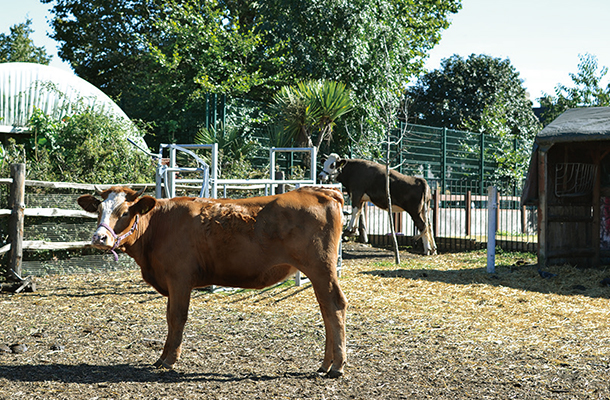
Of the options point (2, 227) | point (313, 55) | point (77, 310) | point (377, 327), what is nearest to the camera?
point (377, 327)

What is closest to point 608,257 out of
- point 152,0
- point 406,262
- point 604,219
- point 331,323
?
point 604,219

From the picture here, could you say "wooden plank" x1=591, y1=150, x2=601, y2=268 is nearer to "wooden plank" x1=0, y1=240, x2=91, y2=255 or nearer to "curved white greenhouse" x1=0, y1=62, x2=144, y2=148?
"wooden plank" x1=0, y1=240, x2=91, y2=255

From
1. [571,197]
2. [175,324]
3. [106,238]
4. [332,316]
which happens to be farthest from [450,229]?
[106,238]

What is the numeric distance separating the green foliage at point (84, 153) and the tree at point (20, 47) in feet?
67.8

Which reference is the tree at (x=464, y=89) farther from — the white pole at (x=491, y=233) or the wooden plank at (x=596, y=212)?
the white pole at (x=491, y=233)

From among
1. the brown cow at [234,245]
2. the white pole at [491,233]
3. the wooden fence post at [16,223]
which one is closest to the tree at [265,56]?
the white pole at [491,233]

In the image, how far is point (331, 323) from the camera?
4750 millimetres

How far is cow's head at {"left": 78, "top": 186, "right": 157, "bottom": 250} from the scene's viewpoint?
15.2ft

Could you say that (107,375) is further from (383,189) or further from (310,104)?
(310,104)

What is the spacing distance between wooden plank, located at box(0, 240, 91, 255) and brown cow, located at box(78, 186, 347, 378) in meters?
4.63

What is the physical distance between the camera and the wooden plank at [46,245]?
29.1ft

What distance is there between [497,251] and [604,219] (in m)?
2.71

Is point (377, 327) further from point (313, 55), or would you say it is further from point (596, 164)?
point (313, 55)

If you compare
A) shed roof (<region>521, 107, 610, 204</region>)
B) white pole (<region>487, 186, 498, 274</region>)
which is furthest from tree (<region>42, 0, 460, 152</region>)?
white pole (<region>487, 186, 498, 274</region>)
